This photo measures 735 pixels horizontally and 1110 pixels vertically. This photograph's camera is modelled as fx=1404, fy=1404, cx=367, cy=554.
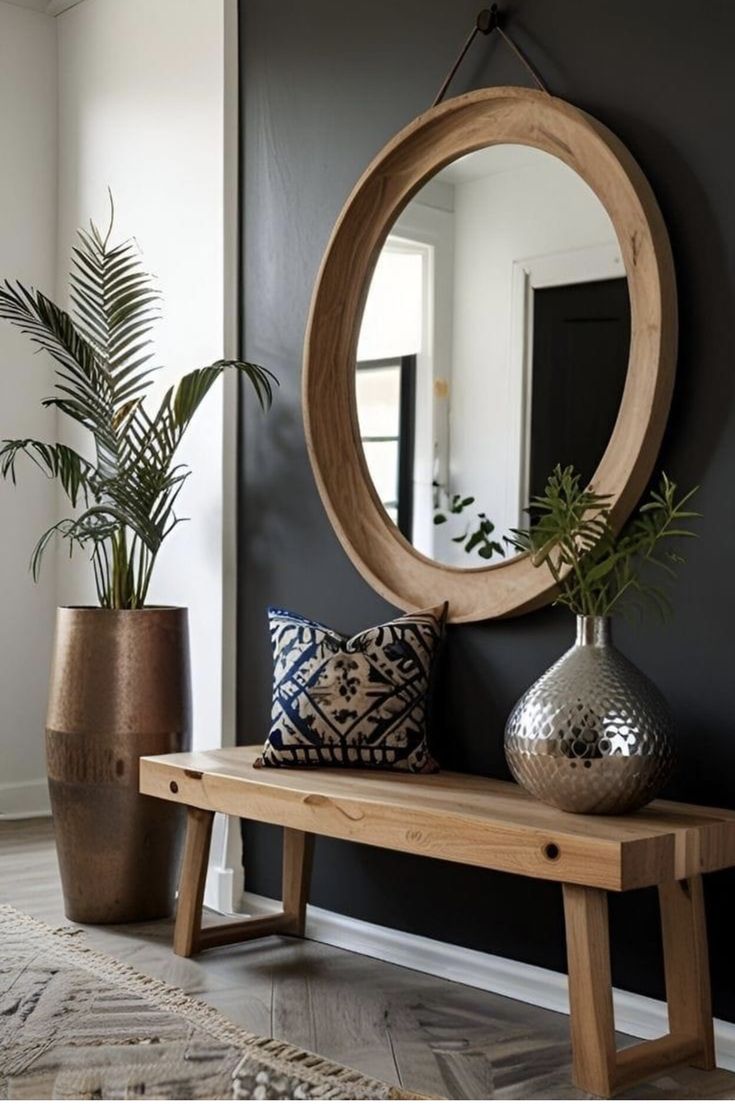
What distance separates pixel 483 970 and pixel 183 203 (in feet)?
7.76

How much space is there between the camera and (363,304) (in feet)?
11.7

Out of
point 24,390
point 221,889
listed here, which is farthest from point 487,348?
point 24,390

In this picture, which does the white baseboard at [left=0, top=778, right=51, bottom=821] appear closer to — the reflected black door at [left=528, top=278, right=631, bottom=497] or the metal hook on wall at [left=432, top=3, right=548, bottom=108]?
the reflected black door at [left=528, top=278, right=631, bottom=497]

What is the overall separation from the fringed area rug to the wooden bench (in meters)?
0.39

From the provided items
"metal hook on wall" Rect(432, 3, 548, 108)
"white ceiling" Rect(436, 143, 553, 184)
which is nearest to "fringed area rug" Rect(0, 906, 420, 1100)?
"white ceiling" Rect(436, 143, 553, 184)

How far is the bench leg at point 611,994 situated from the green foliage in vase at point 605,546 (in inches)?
22.4

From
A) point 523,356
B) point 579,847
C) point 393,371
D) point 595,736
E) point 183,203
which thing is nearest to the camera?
point 579,847

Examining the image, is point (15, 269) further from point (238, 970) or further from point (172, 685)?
point (238, 970)

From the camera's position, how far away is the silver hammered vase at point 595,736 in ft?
8.38

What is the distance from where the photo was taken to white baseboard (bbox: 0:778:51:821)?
4.94 meters

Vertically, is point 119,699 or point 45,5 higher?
point 45,5

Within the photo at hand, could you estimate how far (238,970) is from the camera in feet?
10.7

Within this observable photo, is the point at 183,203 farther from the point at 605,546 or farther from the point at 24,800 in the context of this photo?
the point at 24,800

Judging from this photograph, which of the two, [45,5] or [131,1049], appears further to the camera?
[45,5]
